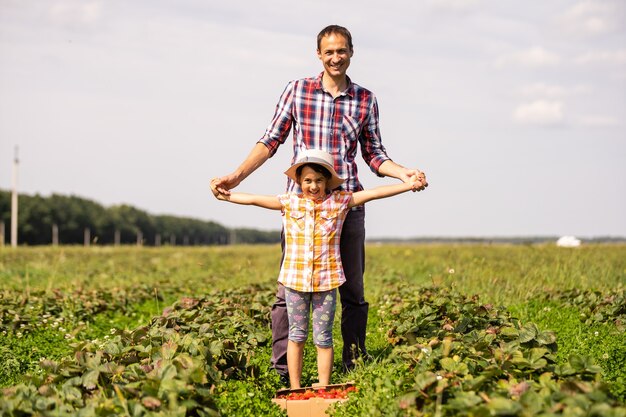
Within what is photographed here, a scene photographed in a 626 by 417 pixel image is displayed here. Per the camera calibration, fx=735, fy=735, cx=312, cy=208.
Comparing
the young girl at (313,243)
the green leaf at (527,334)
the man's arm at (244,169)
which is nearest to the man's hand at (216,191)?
the man's arm at (244,169)

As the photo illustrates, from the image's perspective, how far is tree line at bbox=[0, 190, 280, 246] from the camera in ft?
285

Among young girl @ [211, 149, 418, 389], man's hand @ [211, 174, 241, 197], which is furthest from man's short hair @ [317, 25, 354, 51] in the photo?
man's hand @ [211, 174, 241, 197]

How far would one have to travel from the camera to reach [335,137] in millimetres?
5668

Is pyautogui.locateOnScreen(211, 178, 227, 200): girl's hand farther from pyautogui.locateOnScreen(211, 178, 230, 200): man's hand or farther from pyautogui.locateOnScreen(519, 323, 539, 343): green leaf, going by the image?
pyautogui.locateOnScreen(519, 323, 539, 343): green leaf

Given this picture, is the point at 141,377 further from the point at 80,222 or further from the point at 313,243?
the point at 80,222

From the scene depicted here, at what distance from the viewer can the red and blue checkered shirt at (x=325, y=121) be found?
5.66 m

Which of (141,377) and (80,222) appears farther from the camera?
(80,222)

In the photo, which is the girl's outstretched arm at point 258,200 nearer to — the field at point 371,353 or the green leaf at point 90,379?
the field at point 371,353

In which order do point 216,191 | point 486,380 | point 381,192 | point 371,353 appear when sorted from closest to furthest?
point 486,380, point 381,192, point 216,191, point 371,353

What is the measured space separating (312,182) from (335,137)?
566 millimetres

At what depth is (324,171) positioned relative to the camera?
5348 millimetres

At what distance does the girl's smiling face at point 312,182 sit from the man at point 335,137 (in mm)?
216

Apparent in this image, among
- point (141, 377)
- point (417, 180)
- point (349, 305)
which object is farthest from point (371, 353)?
point (141, 377)

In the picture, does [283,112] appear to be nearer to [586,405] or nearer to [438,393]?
[438,393]
